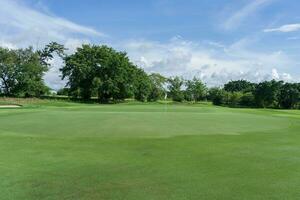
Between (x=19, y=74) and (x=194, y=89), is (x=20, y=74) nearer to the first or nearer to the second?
(x=19, y=74)

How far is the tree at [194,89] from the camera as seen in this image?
4402 inches

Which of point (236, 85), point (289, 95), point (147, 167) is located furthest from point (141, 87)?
point (147, 167)

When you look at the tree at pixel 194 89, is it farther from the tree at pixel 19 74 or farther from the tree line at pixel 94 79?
the tree at pixel 19 74

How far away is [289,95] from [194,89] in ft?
96.5

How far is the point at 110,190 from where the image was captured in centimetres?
738

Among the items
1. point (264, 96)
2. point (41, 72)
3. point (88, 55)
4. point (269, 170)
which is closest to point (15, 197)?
point (269, 170)

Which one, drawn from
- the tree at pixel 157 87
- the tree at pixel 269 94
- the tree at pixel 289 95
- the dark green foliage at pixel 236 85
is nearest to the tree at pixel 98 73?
the tree at pixel 157 87

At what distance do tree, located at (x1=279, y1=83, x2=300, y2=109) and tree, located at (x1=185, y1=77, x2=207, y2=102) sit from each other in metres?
26.9

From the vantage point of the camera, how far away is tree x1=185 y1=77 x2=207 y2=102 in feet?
367

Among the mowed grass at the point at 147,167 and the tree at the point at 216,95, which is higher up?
the tree at the point at 216,95

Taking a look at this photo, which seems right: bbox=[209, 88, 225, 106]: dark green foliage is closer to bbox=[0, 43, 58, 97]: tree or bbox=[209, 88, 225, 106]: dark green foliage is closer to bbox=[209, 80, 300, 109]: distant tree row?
bbox=[209, 80, 300, 109]: distant tree row

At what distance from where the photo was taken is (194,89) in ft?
367

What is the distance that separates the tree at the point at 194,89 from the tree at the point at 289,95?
26874 mm

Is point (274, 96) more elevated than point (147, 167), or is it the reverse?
point (274, 96)
